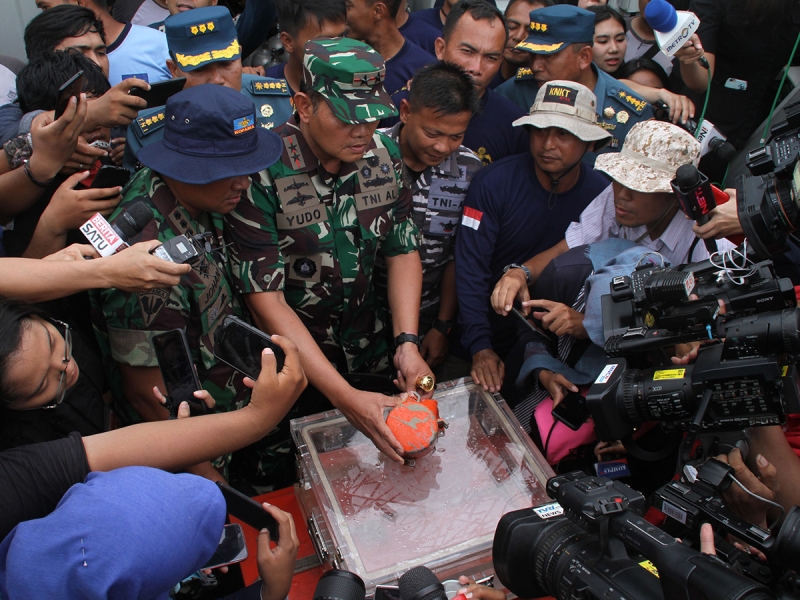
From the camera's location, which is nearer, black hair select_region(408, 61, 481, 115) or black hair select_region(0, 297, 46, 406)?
black hair select_region(0, 297, 46, 406)

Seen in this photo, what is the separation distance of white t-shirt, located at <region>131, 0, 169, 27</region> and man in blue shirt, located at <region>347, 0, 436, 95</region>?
1.18 m

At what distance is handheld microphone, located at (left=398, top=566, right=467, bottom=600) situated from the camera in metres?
1.38

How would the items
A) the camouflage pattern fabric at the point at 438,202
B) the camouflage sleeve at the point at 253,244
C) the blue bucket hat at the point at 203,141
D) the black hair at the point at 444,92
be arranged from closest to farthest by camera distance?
the blue bucket hat at the point at 203,141, the camouflage sleeve at the point at 253,244, the black hair at the point at 444,92, the camouflage pattern fabric at the point at 438,202

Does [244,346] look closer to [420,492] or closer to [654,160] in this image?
[420,492]

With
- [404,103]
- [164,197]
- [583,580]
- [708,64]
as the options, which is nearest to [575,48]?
[708,64]

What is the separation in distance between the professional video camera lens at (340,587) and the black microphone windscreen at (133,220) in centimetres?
109

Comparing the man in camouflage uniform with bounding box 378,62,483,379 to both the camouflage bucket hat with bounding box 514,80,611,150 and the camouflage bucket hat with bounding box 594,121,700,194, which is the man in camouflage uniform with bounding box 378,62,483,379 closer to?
the camouflage bucket hat with bounding box 514,80,611,150

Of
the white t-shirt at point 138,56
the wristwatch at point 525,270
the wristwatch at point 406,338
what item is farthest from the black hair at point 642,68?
the white t-shirt at point 138,56

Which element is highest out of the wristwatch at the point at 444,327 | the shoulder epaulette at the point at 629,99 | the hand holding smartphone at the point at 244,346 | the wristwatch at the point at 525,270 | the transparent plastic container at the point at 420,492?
the hand holding smartphone at the point at 244,346

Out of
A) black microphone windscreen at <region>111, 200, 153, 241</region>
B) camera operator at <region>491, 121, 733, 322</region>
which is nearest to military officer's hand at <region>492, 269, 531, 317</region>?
camera operator at <region>491, 121, 733, 322</region>

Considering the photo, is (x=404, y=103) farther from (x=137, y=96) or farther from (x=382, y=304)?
(x=137, y=96)

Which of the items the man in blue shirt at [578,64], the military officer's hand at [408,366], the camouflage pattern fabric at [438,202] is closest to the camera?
the military officer's hand at [408,366]

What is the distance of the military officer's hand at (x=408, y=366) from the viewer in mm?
2262

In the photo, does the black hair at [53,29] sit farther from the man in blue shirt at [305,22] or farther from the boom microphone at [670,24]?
the boom microphone at [670,24]
